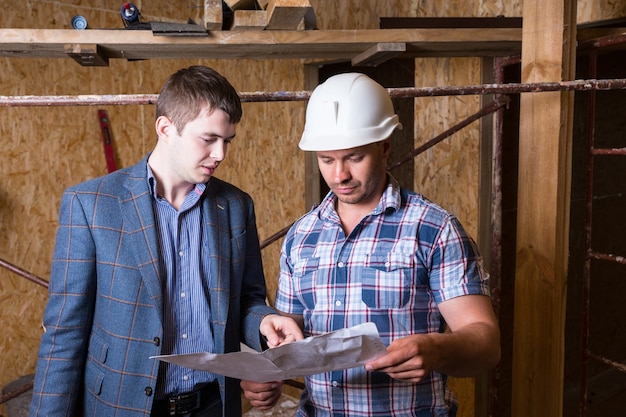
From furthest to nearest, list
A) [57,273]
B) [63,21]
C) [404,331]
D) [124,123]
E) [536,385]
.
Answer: [124,123] → [63,21] → [536,385] → [57,273] → [404,331]

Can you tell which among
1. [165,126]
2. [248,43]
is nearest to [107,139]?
[248,43]

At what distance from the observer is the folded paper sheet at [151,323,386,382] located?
1438mm

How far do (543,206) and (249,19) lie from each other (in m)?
1.55

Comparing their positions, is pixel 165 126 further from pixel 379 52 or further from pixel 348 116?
pixel 379 52

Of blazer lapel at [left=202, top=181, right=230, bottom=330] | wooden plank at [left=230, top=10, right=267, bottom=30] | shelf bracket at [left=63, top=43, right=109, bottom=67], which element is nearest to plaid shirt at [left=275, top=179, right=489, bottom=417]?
blazer lapel at [left=202, top=181, right=230, bottom=330]

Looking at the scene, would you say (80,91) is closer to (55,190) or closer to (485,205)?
(55,190)

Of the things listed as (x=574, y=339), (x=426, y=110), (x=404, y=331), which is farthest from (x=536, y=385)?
(x=574, y=339)

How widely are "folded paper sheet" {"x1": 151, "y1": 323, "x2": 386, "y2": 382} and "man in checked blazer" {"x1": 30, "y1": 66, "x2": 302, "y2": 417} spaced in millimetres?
361

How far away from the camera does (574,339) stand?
218 inches

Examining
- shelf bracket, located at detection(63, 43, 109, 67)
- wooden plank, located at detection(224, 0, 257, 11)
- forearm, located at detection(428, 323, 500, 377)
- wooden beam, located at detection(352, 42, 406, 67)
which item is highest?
wooden plank, located at detection(224, 0, 257, 11)

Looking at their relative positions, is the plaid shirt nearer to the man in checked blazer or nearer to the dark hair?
the man in checked blazer

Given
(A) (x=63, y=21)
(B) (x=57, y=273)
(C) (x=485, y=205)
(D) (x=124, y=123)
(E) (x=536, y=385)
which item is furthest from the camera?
(D) (x=124, y=123)

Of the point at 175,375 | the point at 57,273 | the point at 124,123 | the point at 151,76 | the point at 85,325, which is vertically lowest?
the point at 175,375

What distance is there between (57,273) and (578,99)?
456 centimetres
